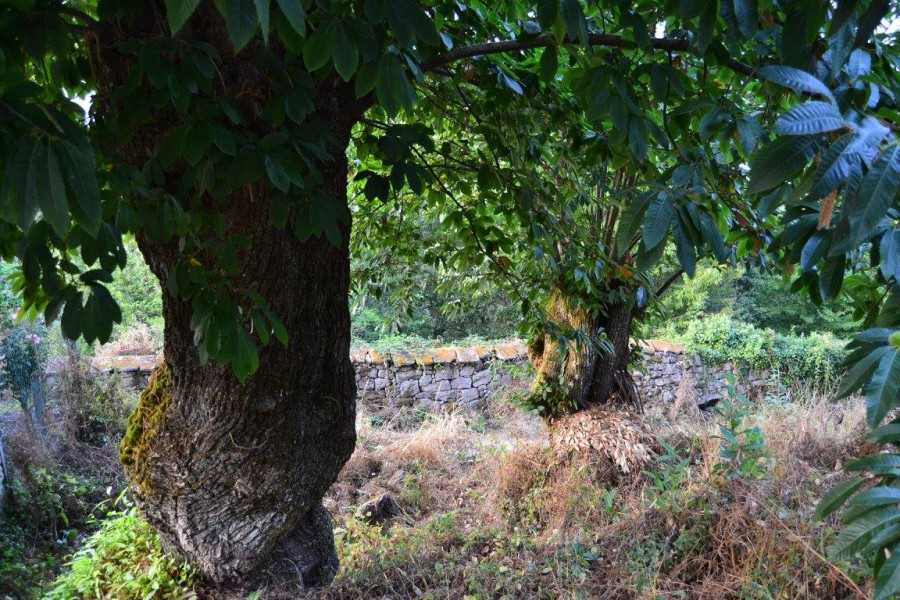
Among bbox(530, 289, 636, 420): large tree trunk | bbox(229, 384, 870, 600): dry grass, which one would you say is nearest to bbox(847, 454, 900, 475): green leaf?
bbox(229, 384, 870, 600): dry grass

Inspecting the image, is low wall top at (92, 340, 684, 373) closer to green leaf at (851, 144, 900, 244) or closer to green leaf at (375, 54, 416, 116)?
green leaf at (375, 54, 416, 116)

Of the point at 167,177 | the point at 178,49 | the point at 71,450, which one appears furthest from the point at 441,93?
the point at 71,450

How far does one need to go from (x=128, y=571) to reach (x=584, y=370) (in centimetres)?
358

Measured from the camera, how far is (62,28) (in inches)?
51.4

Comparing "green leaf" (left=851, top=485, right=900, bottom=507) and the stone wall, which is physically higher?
"green leaf" (left=851, top=485, right=900, bottom=507)

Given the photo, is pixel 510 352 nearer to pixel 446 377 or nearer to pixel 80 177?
pixel 446 377

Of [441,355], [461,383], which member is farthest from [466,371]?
[441,355]

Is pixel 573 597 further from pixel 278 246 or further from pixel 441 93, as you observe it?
pixel 441 93

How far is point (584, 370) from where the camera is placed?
5.09 meters

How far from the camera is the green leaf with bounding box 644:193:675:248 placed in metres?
1.07

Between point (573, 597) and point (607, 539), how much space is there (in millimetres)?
638

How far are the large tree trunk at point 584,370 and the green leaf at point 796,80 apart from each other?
3998mm

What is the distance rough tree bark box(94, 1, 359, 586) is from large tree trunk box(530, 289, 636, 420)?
9.15 ft

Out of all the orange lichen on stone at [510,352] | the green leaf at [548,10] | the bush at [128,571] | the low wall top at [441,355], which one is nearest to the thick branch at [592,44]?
the green leaf at [548,10]
